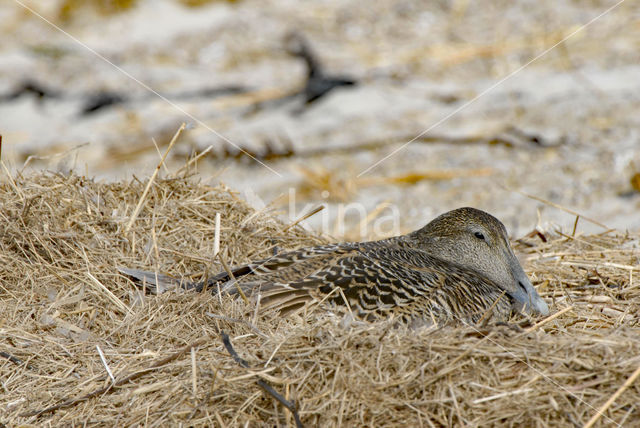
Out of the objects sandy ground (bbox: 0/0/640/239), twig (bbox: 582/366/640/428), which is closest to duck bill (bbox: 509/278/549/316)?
twig (bbox: 582/366/640/428)

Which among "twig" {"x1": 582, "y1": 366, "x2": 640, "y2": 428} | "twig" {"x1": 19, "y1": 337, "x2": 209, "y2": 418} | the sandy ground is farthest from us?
the sandy ground

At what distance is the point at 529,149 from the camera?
23.2 feet

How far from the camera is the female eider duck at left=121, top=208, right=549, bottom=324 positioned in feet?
9.72

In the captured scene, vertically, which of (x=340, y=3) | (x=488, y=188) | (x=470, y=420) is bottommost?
(x=488, y=188)

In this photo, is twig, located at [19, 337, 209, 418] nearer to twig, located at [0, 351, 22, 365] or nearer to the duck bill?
twig, located at [0, 351, 22, 365]

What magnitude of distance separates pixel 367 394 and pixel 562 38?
6686 mm

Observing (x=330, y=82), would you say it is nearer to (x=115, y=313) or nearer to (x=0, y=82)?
(x=0, y=82)

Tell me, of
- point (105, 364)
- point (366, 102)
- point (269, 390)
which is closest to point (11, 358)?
point (105, 364)

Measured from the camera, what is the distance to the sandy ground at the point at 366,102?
663 centimetres

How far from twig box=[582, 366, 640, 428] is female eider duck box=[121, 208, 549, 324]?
598 millimetres

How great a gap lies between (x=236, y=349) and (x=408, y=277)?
2.84ft

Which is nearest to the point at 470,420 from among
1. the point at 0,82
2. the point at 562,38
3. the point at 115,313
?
the point at 115,313

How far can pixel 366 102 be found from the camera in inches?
306

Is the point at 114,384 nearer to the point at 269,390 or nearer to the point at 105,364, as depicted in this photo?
the point at 105,364
